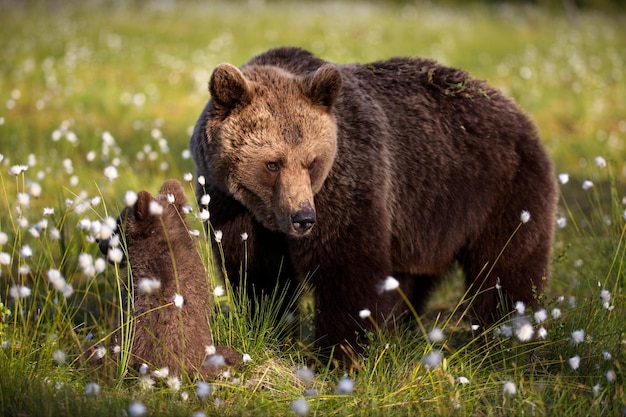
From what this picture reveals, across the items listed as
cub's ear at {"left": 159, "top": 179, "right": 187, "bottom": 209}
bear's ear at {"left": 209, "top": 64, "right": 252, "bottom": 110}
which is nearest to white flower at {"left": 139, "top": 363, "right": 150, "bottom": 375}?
cub's ear at {"left": 159, "top": 179, "right": 187, "bottom": 209}

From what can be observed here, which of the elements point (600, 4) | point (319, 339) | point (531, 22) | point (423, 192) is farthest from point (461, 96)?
point (600, 4)

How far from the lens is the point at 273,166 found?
436 cm

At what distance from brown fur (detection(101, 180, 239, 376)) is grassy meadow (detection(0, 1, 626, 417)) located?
5.3 inches

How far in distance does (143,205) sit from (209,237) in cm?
54

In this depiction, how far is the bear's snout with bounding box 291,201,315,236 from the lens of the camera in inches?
163

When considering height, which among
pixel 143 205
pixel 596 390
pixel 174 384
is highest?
pixel 143 205

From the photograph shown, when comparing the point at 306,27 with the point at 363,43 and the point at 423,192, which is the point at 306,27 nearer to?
the point at 363,43

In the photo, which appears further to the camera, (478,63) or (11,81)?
(478,63)

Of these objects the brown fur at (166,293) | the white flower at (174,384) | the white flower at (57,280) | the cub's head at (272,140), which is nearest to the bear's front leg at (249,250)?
the cub's head at (272,140)

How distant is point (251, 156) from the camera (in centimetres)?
436

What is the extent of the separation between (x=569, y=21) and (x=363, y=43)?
11.0 meters

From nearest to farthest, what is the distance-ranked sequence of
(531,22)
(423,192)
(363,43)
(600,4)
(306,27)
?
(423,192), (363,43), (306,27), (531,22), (600,4)

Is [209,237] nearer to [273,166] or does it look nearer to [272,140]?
[273,166]

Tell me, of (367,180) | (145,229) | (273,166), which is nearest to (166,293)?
(145,229)
